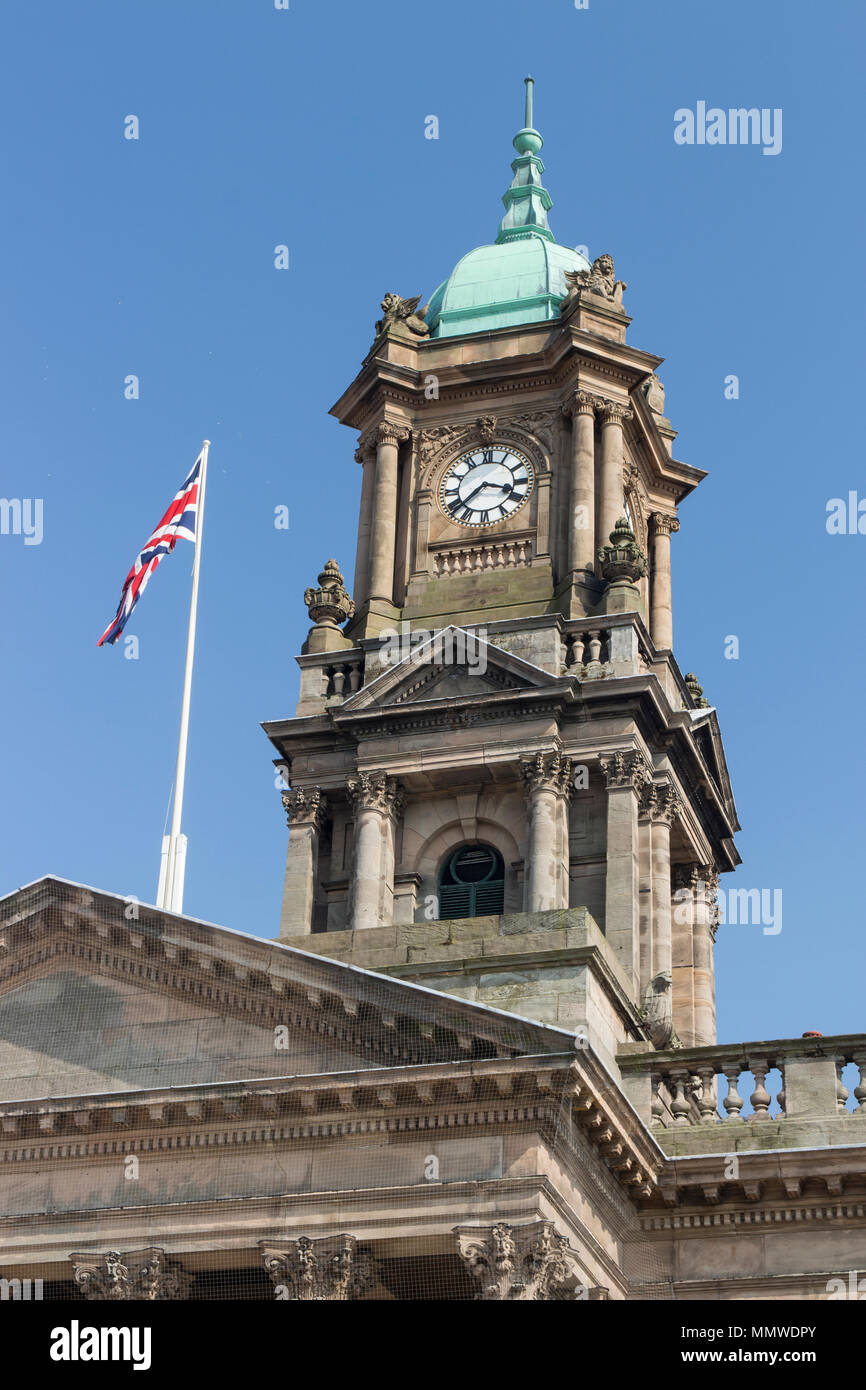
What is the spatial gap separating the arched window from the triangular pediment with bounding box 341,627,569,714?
2.96 metres

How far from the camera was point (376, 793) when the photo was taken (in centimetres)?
4216

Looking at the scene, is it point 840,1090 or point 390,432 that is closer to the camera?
point 840,1090

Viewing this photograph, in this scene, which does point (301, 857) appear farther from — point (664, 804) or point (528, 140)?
point (528, 140)

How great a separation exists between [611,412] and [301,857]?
36.4 feet

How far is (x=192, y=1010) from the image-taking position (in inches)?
1260

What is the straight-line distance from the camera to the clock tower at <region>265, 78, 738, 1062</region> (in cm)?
4153

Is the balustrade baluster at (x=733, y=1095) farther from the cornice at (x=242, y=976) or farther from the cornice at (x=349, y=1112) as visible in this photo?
the cornice at (x=242, y=976)

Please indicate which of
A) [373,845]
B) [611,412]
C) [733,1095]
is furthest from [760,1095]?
[611,412]

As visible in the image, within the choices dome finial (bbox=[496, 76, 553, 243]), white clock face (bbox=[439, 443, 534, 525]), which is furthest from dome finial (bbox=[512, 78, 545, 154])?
white clock face (bbox=[439, 443, 534, 525])

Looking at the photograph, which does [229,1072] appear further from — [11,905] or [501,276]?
[501,276]

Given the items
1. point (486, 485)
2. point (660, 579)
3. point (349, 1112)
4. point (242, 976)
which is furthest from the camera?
point (660, 579)

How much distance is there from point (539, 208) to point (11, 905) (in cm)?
2582

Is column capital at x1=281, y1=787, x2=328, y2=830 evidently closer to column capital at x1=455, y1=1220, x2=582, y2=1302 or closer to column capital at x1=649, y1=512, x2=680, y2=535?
column capital at x1=649, y1=512, x2=680, y2=535
